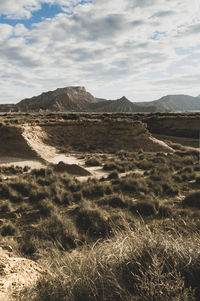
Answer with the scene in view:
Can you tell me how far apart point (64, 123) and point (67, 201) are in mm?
18131

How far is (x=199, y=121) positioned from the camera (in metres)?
37.3

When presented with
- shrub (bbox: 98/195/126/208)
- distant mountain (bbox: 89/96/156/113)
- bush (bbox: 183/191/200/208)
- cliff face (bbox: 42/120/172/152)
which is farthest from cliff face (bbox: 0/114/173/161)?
distant mountain (bbox: 89/96/156/113)

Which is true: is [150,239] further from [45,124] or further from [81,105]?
[81,105]

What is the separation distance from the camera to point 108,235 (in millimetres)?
4387

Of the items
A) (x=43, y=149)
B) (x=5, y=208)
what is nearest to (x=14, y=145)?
(x=43, y=149)

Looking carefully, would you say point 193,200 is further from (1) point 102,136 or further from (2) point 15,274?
(1) point 102,136

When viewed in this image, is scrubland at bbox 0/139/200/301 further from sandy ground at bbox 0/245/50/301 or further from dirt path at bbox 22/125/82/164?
dirt path at bbox 22/125/82/164

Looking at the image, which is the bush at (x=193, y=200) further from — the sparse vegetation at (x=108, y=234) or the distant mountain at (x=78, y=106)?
Answer: the distant mountain at (x=78, y=106)

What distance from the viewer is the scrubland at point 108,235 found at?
2.72 m

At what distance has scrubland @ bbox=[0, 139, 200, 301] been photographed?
2.72 meters

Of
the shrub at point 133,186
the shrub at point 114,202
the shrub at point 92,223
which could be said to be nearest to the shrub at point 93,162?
the shrub at point 133,186

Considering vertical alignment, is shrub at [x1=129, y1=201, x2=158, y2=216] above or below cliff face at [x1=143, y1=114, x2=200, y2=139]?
below

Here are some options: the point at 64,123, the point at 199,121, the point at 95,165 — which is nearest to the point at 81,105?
the point at 199,121

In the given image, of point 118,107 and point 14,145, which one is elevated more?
point 118,107
